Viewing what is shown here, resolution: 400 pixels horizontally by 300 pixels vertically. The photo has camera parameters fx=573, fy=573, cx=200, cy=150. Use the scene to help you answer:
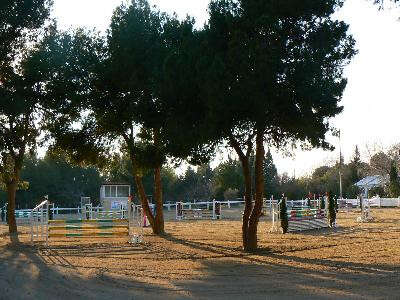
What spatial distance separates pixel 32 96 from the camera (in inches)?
955

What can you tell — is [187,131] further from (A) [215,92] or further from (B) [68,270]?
(B) [68,270]

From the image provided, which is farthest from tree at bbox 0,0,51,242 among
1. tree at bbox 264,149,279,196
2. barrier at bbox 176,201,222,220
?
tree at bbox 264,149,279,196

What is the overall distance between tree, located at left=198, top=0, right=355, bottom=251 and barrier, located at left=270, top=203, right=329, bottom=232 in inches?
454

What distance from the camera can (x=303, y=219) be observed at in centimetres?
2806

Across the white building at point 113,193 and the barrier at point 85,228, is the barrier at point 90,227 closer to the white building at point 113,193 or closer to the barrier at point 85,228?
the barrier at point 85,228

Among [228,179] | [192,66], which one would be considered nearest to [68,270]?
[192,66]

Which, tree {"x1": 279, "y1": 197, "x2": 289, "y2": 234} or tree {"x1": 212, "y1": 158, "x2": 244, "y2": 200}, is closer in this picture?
tree {"x1": 279, "y1": 197, "x2": 289, "y2": 234}

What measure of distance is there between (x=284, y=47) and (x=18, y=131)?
14.6 meters

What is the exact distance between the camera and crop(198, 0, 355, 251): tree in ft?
49.6

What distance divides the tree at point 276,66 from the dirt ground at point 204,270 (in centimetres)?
364

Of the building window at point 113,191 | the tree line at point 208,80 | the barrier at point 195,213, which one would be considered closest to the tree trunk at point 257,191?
the tree line at point 208,80

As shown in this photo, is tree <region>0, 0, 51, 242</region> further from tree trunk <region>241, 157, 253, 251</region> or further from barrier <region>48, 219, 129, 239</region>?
tree trunk <region>241, 157, 253, 251</region>

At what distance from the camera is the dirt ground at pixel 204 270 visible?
399 inches

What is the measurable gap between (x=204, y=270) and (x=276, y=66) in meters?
5.71
